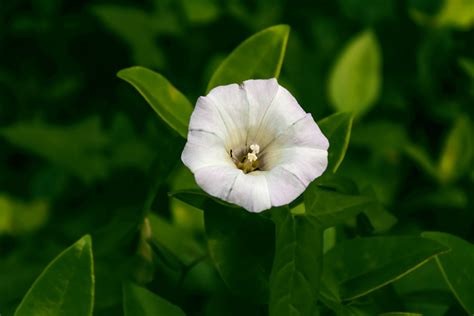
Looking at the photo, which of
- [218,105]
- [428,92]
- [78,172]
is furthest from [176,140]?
[428,92]

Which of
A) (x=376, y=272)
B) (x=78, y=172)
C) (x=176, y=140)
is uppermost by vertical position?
(x=176, y=140)

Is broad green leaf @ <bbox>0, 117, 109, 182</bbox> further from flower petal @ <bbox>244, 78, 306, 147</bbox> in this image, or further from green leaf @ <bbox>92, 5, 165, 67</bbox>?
flower petal @ <bbox>244, 78, 306, 147</bbox>

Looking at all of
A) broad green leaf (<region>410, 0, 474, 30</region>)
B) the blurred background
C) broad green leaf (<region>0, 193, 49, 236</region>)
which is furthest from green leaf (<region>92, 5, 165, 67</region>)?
broad green leaf (<region>410, 0, 474, 30</region>)

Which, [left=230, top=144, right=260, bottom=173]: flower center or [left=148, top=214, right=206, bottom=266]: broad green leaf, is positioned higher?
[left=230, top=144, right=260, bottom=173]: flower center

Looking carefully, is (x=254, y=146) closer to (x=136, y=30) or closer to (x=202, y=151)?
(x=202, y=151)

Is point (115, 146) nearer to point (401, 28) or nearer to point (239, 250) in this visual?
point (401, 28)

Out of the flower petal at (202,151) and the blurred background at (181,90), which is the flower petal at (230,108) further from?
the blurred background at (181,90)
